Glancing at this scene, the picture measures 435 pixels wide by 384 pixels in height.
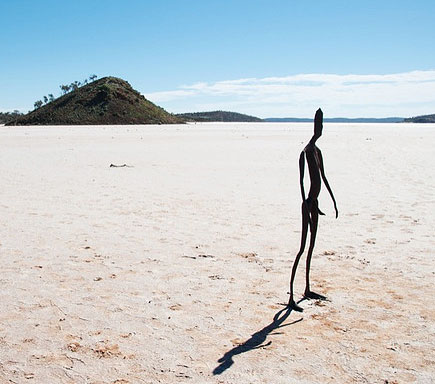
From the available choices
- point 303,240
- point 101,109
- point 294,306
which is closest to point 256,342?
point 294,306

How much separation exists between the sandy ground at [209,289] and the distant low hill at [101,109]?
66.6 m

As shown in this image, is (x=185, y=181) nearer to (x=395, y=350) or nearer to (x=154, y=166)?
(x=154, y=166)

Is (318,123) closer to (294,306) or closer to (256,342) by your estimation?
(294,306)

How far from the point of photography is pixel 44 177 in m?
15.2

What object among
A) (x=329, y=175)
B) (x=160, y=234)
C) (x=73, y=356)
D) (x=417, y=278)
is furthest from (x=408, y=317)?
(x=329, y=175)

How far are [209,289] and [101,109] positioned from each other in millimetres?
77808

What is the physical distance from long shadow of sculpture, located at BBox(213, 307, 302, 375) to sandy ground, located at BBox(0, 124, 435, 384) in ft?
0.06

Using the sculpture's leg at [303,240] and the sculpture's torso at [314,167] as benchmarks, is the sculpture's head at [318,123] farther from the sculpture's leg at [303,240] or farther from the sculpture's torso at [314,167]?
the sculpture's leg at [303,240]

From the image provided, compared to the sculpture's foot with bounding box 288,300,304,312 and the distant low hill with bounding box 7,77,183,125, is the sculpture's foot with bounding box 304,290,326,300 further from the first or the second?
the distant low hill with bounding box 7,77,183,125

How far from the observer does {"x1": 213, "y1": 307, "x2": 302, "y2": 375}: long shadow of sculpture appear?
3871mm

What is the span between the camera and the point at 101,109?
79.6 metres

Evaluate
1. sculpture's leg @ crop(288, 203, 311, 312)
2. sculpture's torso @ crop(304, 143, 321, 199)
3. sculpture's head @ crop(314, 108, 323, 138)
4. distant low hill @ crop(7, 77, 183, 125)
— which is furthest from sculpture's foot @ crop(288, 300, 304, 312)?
distant low hill @ crop(7, 77, 183, 125)

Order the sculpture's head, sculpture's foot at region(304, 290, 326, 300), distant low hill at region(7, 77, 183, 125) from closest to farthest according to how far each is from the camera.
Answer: the sculpture's head
sculpture's foot at region(304, 290, 326, 300)
distant low hill at region(7, 77, 183, 125)

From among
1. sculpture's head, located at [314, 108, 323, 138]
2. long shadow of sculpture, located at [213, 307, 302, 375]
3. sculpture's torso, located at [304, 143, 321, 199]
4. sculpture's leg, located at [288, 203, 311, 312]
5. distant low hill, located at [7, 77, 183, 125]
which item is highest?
distant low hill, located at [7, 77, 183, 125]
